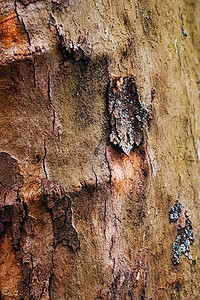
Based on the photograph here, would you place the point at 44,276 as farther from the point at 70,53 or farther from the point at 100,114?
the point at 70,53

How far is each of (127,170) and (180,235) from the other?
31cm

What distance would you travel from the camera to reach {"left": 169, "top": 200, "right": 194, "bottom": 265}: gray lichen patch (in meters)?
0.87

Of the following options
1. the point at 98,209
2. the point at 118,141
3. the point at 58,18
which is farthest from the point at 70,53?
the point at 98,209

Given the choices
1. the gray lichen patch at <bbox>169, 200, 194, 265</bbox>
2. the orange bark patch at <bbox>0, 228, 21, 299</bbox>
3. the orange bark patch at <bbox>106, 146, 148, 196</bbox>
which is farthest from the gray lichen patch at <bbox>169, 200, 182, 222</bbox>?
the orange bark patch at <bbox>0, 228, 21, 299</bbox>

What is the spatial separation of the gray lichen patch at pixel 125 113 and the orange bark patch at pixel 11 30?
0.25 m

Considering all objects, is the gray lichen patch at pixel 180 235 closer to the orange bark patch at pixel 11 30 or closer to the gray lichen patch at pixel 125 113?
the gray lichen patch at pixel 125 113

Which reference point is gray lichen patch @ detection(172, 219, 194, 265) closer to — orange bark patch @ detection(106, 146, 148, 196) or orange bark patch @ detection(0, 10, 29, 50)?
orange bark patch @ detection(106, 146, 148, 196)

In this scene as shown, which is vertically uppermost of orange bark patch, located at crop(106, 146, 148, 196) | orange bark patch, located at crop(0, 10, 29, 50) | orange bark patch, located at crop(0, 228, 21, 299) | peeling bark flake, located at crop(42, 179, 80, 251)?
orange bark patch, located at crop(0, 10, 29, 50)

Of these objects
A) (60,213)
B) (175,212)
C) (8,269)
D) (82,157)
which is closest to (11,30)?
(82,157)

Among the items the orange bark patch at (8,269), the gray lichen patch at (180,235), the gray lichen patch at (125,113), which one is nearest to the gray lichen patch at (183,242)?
the gray lichen patch at (180,235)

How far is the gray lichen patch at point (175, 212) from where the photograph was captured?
0.87 metres

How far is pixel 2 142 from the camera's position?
67 cm

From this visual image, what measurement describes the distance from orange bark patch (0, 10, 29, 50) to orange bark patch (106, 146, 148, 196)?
0.34m

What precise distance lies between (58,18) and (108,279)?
0.65 meters
